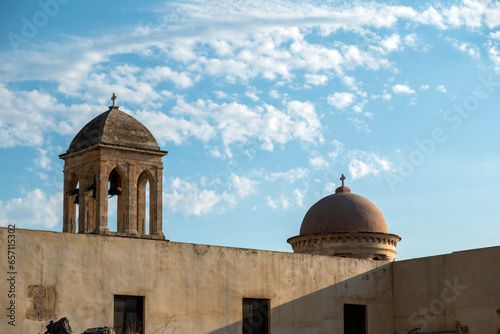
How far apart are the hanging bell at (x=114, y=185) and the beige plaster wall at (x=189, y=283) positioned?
416 centimetres

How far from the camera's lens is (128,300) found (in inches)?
666

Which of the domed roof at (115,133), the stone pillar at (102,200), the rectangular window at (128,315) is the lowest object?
the rectangular window at (128,315)

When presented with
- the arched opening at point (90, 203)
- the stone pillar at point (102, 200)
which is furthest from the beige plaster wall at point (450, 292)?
the arched opening at point (90, 203)

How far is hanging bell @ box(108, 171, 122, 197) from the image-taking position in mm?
21328

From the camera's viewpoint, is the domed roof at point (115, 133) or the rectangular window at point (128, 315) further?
the domed roof at point (115, 133)

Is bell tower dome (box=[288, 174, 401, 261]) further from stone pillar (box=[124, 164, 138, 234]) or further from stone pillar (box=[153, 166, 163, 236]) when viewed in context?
stone pillar (box=[124, 164, 138, 234])

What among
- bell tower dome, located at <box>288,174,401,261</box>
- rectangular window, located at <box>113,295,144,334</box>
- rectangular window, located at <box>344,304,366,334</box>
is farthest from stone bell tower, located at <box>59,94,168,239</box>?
bell tower dome, located at <box>288,174,401,261</box>

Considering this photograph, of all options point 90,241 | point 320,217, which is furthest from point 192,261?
point 320,217

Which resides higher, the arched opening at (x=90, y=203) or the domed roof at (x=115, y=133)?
the domed roof at (x=115, y=133)

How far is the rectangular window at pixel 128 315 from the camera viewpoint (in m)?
16.7

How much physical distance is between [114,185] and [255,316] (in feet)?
17.4

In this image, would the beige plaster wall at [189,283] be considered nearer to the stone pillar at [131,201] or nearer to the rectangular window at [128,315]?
the rectangular window at [128,315]

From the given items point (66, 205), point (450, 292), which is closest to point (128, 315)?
point (66, 205)

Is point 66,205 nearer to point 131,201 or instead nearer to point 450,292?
point 131,201
